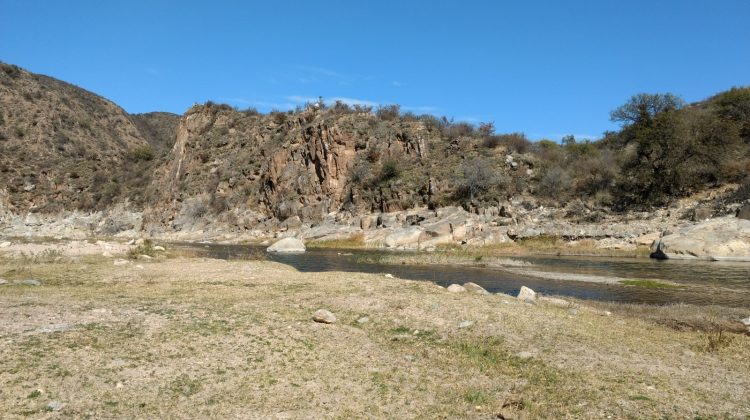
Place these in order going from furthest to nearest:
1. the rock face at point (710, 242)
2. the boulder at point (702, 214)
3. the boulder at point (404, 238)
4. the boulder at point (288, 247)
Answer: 1. the boulder at point (404, 238)
2. the boulder at point (288, 247)
3. the boulder at point (702, 214)
4. the rock face at point (710, 242)

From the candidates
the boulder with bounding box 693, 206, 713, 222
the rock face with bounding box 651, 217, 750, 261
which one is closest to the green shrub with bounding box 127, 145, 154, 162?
the rock face with bounding box 651, 217, 750, 261

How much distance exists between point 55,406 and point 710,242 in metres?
34.4

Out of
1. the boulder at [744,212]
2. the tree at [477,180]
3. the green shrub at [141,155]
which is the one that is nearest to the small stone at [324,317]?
the boulder at [744,212]

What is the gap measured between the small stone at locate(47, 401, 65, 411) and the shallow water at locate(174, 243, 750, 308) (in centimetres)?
1555

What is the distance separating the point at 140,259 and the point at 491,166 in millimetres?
41008

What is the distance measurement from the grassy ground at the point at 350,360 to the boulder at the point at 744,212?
86.8 ft

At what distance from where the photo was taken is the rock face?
29.6 meters

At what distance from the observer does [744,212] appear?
3397cm

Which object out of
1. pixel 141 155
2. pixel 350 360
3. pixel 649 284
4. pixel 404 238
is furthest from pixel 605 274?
pixel 141 155

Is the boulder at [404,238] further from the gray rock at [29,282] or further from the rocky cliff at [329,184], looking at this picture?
the gray rock at [29,282]

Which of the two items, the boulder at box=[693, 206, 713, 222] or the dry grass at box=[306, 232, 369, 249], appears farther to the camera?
the dry grass at box=[306, 232, 369, 249]

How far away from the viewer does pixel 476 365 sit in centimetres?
865

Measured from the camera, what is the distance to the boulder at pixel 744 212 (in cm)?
3361

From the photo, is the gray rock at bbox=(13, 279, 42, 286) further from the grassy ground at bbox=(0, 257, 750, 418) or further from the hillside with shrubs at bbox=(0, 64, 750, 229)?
the hillside with shrubs at bbox=(0, 64, 750, 229)
